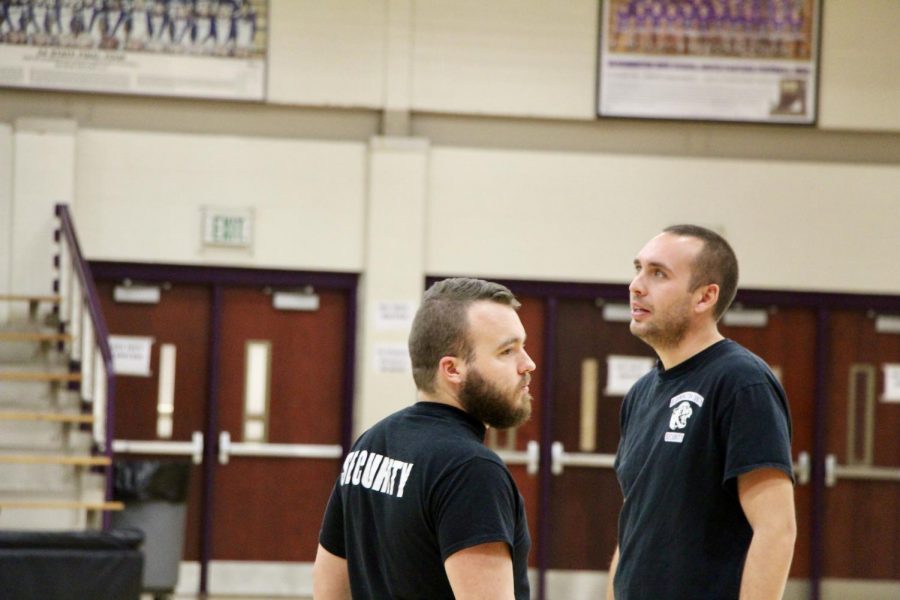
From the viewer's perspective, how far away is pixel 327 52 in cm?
1021

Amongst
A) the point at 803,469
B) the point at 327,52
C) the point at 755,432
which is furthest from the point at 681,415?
the point at 803,469

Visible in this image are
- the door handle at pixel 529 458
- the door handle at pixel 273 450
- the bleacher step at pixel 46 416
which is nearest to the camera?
the bleacher step at pixel 46 416

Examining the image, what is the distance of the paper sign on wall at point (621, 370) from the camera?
34.3ft

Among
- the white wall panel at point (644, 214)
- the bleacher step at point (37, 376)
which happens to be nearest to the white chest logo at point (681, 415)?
the bleacher step at point (37, 376)

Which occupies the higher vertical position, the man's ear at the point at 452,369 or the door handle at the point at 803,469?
the man's ear at the point at 452,369

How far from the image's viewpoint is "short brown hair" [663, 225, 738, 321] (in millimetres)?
3352

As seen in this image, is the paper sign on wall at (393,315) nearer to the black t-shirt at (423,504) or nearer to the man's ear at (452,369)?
the black t-shirt at (423,504)

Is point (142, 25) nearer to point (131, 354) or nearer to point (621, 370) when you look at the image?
point (131, 354)

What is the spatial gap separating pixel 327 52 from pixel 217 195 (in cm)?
151

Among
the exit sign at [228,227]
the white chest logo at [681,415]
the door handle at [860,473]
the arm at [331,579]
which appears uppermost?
the exit sign at [228,227]

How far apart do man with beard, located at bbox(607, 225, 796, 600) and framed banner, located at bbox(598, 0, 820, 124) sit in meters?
7.20

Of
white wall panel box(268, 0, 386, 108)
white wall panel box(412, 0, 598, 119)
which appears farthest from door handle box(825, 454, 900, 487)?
white wall panel box(268, 0, 386, 108)

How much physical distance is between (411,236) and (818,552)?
436 cm

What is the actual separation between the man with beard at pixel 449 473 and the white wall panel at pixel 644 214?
755 centimetres
